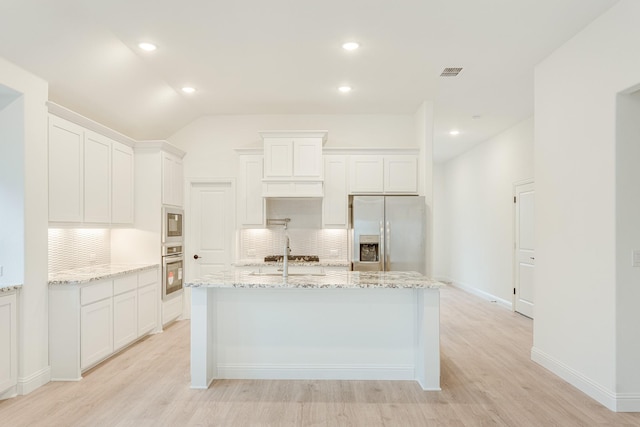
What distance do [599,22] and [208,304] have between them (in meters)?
3.84

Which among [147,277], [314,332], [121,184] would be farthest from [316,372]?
[121,184]

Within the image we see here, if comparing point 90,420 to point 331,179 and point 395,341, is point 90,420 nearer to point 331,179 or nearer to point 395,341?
point 395,341

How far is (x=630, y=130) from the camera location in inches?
117

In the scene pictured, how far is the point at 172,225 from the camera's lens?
5.43 m

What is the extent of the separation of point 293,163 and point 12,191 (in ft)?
10.0

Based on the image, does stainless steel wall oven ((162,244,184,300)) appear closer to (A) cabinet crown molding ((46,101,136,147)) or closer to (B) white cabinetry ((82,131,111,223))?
(B) white cabinetry ((82,131,111,223))

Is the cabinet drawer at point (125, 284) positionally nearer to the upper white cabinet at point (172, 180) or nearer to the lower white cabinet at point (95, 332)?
the lower white cabinet at point (95, 332)

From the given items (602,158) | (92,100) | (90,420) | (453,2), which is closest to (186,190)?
(92,100)

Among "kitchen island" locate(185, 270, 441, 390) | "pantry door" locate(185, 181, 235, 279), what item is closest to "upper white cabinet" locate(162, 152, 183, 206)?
"pantry door" locate(185, 181, 235, 279)

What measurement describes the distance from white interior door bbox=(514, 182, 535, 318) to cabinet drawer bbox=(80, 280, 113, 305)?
218 inches

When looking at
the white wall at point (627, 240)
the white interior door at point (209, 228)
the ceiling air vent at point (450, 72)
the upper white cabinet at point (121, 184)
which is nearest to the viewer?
the white wall at point (627, 240)

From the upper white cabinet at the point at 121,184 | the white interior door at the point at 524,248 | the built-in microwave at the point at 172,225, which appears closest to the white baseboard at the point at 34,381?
the upper white cabinet at the point at 121,184

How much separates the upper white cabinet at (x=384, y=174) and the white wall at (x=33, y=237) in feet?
11.5

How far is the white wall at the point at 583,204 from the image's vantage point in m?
2.96
